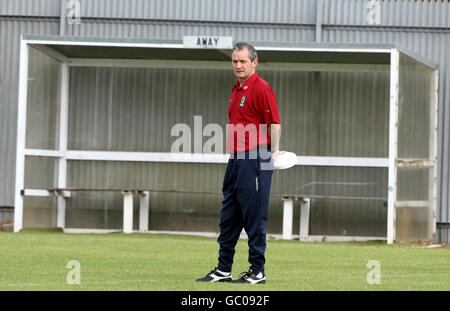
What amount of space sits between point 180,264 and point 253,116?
120 inches

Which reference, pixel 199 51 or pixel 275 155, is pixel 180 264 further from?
pixel 199 51

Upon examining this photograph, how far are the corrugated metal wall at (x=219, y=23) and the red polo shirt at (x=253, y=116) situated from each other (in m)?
10.7

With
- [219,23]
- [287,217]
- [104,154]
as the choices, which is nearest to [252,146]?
[287,217]

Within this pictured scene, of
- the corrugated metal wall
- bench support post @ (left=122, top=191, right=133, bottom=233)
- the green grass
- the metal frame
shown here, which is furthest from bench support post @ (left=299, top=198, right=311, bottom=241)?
bench support post @ (left=122, top=191, right=133, bottom=233)

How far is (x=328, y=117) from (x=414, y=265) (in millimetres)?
6991

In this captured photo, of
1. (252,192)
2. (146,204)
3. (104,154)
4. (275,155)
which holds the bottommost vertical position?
(146,204)

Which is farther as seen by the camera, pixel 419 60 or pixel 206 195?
pixel 206 195

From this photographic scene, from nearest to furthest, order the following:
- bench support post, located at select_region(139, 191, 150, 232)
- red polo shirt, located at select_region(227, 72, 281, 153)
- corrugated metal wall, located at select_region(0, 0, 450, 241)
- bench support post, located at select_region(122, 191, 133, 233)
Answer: red polo shirt, located at select_region(227, 72, 281, 153) → bench support post, located at select_region(122, 191, 133, 233) → bench support post, located at select_region(139, 191, 150, 232) → corrugated metal wall, located at select_region(0, 0, 450, 241)

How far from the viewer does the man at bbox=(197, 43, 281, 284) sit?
831 centimetres

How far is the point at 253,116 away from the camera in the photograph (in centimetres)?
834

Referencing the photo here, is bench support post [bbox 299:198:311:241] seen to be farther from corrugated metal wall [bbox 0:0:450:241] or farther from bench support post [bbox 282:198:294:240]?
corrugated metal wall [bbox 0:0:450:241]

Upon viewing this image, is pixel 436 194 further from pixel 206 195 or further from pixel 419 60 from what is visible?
pixel 206 195

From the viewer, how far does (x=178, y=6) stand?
19016 mm

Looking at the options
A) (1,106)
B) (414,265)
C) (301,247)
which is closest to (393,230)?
(301,247)
